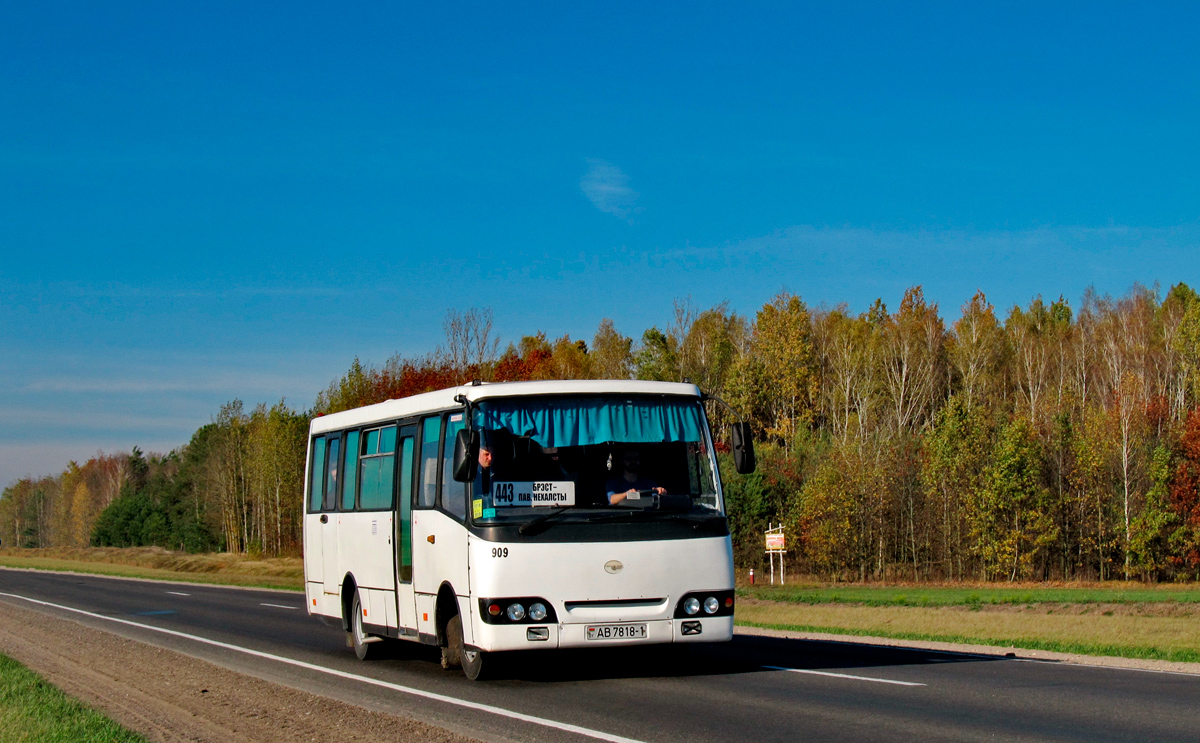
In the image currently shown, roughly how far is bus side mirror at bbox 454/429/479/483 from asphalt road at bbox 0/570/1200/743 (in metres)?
2.11

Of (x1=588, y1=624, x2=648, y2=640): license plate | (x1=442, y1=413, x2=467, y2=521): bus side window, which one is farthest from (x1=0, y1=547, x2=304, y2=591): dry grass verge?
(x1=588, y1=624, x2=648, y2=640): license plate

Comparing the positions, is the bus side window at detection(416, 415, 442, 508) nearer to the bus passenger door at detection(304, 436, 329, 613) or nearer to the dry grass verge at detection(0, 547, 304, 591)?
the bus passenger door at detection(304, 436, 329, 613)

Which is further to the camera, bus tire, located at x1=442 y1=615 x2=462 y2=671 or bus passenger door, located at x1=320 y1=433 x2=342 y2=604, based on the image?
bus passenger door, located at x1=320 y1=433 x2=342 y2=604

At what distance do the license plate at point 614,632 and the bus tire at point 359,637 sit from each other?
201 inches

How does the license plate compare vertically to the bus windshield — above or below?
below

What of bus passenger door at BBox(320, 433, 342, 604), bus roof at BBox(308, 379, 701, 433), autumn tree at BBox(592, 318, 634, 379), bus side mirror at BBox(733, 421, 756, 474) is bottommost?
bus passenger door at BBox(320, 433, 342, 604)

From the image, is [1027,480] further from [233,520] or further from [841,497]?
[233,520]

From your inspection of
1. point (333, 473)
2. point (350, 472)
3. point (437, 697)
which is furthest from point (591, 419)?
point (333, 473)

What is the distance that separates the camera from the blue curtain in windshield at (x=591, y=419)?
471 inches

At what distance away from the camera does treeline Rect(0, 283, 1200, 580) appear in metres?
59.7

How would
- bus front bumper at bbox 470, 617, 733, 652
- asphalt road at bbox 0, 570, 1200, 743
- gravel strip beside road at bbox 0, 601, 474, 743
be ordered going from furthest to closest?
bus front bumper at bbox 470, 617, 733, 652 < gravel strip beside road at bbox 0, 601, 474, 743 < asphalt road at bbox 0, 570, 1200, 743

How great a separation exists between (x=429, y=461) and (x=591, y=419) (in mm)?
2101

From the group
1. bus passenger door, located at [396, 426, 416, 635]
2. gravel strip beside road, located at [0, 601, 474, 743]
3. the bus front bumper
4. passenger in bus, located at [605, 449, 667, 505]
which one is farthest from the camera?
bus passenger door, located at [396, 426, 416, 635]

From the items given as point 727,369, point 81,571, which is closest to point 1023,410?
point 727,369
